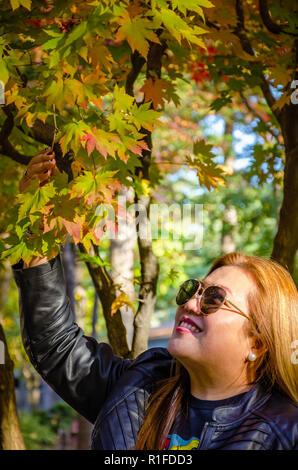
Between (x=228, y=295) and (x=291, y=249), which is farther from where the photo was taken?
(x=291, y=249)

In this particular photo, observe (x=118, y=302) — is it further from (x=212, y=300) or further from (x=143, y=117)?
(x=212, y=300)

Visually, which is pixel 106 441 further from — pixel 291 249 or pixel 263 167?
pixel 263 167

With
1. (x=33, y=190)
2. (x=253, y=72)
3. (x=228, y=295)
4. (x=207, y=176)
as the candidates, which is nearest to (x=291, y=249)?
(x=207, y=176)

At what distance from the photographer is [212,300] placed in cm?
174

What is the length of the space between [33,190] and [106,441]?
89cm

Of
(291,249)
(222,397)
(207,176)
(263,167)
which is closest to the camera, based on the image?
(222,397)

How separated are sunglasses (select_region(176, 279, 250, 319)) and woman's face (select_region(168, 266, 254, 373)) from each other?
2cm

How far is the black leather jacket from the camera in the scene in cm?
181

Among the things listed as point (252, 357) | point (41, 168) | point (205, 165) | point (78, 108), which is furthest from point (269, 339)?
point (205, 165)

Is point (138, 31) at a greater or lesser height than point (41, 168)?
greater

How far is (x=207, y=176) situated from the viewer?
10.8ft

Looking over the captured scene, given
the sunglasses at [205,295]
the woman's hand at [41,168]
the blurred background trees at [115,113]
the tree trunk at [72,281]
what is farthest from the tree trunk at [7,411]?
the sunglasses at [205,295]

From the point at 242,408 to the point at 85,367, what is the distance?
583 mm

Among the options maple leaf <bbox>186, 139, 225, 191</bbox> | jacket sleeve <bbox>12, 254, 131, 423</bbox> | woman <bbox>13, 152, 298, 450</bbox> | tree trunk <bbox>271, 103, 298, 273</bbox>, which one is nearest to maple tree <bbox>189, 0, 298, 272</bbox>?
tree trunk <bbox>271, 103, 298, 273</bbox>
